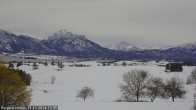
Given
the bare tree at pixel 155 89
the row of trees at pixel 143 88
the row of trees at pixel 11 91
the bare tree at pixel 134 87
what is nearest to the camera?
the row of trees at pixel 11 91

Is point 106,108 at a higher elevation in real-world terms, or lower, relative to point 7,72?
lower

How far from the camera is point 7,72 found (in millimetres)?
46406

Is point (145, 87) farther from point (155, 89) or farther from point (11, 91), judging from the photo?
point (11, 91)

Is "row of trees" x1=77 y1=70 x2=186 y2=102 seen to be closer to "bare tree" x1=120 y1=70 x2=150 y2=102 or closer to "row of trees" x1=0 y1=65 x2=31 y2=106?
"bare tree" x1=120 y1=70 x2=150 y2=102

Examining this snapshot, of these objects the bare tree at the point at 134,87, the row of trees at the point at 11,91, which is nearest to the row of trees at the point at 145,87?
the bare tree at the point at 134,87

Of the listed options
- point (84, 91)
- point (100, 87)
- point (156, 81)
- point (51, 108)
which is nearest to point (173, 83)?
point (156, 81)

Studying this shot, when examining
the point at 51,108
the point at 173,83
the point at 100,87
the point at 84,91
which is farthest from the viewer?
the point at 100,87

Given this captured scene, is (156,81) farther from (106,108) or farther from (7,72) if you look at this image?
(7,72)

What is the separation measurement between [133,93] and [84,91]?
92.1 ft

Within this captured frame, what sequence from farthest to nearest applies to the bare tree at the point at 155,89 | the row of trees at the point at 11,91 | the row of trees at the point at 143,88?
the bare tree at the point at 155,89, the row of trees at the point at 143,88, the row of trees at the point at 11,91

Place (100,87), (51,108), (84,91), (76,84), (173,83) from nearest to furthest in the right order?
(51,108) → (173,83) → (84,91) → (100,87) → (76,84)

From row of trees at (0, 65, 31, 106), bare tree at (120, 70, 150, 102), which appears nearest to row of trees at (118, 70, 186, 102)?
bare tree at (120, 70, 150, 102)

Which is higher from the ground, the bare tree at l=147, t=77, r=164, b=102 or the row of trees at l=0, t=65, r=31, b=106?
the row of trees at l=0, t=65, r=31, b=106

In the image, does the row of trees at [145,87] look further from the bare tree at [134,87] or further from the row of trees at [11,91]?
the row of trees at [11,91]
